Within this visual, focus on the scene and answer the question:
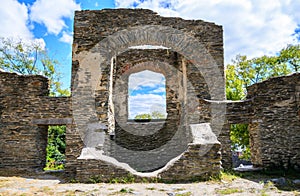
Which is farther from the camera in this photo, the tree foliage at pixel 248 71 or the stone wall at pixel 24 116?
the tree foliage at pixel 248 71

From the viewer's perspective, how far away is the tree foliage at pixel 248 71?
17.6 m

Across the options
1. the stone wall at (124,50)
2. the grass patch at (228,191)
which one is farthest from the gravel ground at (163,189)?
the stone wall at (124,50)

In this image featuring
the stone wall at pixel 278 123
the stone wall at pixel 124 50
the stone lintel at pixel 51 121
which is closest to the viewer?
the stone wall at pixel 278 123

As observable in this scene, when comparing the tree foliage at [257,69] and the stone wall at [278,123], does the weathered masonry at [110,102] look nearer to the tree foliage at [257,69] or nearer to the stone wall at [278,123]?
the stone wall at [278,123]

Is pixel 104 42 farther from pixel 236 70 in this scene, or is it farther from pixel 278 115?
pixel 236 70

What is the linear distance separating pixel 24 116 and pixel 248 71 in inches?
603

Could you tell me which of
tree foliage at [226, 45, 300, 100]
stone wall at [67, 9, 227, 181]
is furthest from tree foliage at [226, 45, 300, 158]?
stone wall at [67, 9, 227, 181]

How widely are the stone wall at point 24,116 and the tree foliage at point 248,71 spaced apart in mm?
11836

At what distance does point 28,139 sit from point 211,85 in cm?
647

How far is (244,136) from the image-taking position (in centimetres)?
1692

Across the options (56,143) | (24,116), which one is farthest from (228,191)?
(56,143)

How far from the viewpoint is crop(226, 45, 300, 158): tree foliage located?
17598mm

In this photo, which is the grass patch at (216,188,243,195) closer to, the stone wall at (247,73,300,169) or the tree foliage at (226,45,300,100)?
the stone wall at (247,73,300,169)

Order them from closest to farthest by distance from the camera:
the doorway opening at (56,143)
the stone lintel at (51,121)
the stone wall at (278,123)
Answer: the stone wall at (278,123) → the stone lintel at (51,121) → the doorway opening at (56,143)
